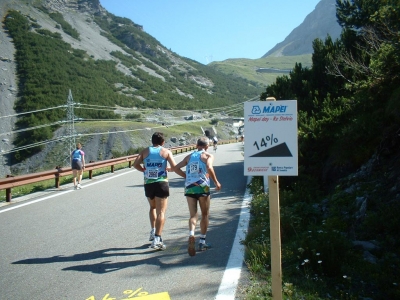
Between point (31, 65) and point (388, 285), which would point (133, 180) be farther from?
point (31, 65)

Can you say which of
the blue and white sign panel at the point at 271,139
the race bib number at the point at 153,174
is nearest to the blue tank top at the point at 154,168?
the race bib number at the point at 153,174

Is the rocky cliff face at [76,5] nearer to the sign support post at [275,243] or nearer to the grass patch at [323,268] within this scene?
the grass patch at [323,268]

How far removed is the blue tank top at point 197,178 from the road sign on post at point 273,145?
2.66 meters

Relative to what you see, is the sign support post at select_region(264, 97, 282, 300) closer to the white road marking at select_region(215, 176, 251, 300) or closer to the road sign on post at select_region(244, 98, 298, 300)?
the road sign on post at select_region(244, 98, 298, 300)

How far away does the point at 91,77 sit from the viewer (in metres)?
106

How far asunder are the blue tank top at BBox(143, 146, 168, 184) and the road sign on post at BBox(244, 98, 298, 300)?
10.0 feet

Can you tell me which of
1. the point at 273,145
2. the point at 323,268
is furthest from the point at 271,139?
the point at 323,268

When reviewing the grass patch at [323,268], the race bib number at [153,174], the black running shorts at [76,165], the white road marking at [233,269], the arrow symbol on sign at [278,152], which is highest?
the arrow symbol on sign at [278,152]

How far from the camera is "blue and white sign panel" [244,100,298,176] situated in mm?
4445

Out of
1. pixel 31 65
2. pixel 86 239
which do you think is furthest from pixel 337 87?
pixel 31 65

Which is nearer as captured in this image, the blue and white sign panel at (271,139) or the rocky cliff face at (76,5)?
the blue and white sign panel at (271,139)

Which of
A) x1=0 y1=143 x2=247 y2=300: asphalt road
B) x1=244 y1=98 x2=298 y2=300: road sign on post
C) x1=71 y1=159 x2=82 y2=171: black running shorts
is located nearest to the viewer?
x1=244 y1=98 x2=298 y2=300: road sign on post

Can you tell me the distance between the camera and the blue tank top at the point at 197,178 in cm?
710

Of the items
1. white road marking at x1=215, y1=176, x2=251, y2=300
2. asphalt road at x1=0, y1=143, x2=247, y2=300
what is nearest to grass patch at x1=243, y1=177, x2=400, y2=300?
white road marking at x1=215, y1=176, x2=251, y2=300
